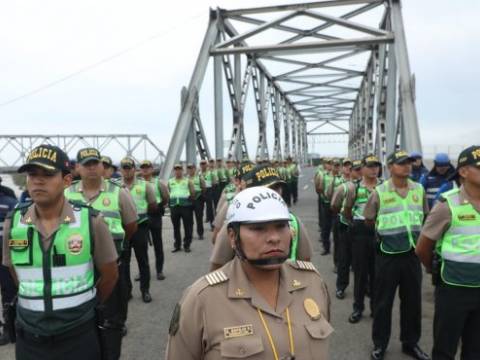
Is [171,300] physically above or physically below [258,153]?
below

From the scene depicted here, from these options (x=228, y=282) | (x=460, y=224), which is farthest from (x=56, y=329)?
(x=460, y=224)

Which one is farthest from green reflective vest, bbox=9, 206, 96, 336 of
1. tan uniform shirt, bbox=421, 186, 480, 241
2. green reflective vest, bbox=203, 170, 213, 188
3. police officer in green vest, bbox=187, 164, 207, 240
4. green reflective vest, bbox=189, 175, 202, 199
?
green reflective vest, bbox=203, 170, 213, 188

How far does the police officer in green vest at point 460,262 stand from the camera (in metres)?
2.82

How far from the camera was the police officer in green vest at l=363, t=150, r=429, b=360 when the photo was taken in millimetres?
3734

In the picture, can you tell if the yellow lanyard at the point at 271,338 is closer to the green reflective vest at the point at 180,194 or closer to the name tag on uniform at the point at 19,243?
the name tag on uniform at the point at 19,243

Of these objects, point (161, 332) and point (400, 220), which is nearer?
point (400, 220)

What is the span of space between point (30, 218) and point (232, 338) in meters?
A: 1.68

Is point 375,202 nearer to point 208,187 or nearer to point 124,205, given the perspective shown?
point 124,205

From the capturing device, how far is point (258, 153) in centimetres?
2172

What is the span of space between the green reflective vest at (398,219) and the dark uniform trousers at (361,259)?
87cm

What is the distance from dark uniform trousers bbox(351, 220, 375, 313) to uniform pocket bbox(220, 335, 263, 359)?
11.9ft

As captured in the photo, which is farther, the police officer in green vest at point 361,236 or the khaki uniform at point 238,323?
the police officer in green vest at point 361,236

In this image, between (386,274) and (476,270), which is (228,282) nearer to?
(476,270)

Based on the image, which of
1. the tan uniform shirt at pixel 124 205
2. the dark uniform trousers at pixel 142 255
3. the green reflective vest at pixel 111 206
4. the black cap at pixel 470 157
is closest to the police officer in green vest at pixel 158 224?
the dark uniform trousers at pixel 142 255
